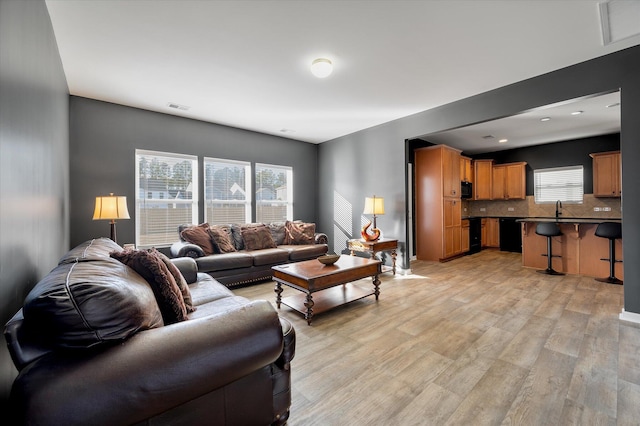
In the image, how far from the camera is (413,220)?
6125mm

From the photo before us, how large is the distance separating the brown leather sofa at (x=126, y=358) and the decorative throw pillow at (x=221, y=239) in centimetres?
285

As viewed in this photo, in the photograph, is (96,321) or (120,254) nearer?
(96,321)

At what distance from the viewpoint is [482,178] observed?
723 cm

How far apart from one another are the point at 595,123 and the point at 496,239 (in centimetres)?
326

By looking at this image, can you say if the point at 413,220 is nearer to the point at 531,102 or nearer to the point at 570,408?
the point at 531,102

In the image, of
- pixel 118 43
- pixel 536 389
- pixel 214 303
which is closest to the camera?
pixel 536 389

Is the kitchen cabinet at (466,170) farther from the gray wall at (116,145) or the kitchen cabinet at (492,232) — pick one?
the gray wall at (116,145)

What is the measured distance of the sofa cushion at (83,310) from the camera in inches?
34.9

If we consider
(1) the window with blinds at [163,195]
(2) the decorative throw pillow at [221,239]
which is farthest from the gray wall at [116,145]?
(2) the decorative throw pillow at [221,239]

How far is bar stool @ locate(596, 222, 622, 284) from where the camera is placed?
3746mm

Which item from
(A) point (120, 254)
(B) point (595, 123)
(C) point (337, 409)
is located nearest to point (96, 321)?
(A) point (120, 254)

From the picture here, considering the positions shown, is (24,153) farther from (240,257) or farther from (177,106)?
(177,106)

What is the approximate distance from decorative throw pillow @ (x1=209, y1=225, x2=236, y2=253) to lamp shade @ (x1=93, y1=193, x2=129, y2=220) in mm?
1181

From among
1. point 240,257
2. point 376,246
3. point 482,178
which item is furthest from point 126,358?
point 482,178
